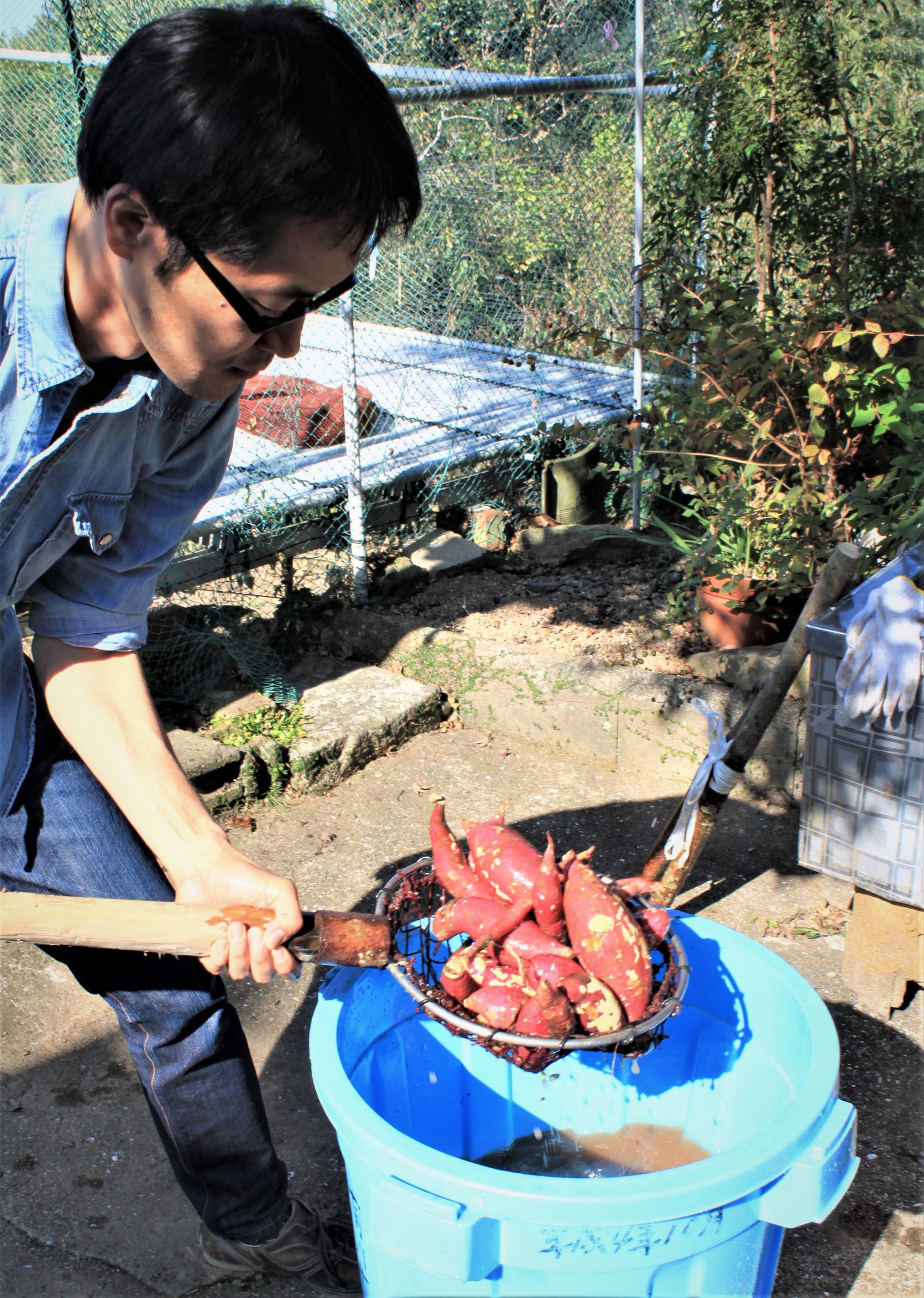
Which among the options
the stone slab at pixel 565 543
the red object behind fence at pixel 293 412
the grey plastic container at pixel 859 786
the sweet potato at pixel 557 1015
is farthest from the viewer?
the red object behind fence at pixel 293 412

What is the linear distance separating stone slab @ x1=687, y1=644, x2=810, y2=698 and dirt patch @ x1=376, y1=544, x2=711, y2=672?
129 mm

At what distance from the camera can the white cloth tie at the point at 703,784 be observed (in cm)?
259

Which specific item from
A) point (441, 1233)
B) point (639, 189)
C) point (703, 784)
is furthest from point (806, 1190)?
point (639, 189)

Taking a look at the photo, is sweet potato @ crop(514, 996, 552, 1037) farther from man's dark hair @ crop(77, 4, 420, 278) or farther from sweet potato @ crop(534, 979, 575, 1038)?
man's dark hair @ crop(77, 4, 420, 278)

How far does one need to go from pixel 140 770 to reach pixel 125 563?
37cm

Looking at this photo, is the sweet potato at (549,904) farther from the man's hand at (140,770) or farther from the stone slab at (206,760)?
the stone slab at (206,760)

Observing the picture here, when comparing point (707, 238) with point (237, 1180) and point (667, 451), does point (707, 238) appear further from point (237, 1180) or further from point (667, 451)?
point (237, 1180)

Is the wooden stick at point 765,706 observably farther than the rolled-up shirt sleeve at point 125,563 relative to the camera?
Yes

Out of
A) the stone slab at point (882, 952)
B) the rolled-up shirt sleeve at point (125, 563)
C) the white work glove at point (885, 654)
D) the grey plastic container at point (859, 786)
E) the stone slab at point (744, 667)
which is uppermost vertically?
the rolled-up shirt sleeve at point (125, 563)

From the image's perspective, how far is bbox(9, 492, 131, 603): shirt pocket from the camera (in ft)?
5.38

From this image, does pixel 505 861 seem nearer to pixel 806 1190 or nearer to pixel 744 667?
pixel 806 1190

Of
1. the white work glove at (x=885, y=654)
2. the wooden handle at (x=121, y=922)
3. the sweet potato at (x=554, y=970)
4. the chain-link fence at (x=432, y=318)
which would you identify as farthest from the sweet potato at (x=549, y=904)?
the chain-link fence at (x=432, y=318)

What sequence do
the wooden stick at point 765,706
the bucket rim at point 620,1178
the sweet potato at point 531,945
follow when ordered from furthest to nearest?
1. the wooden stick at point 765,706
2. the sweet potato at point 531,945
3. the bucket rim at point 620,1178

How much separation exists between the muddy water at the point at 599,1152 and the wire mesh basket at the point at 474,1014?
38cm
